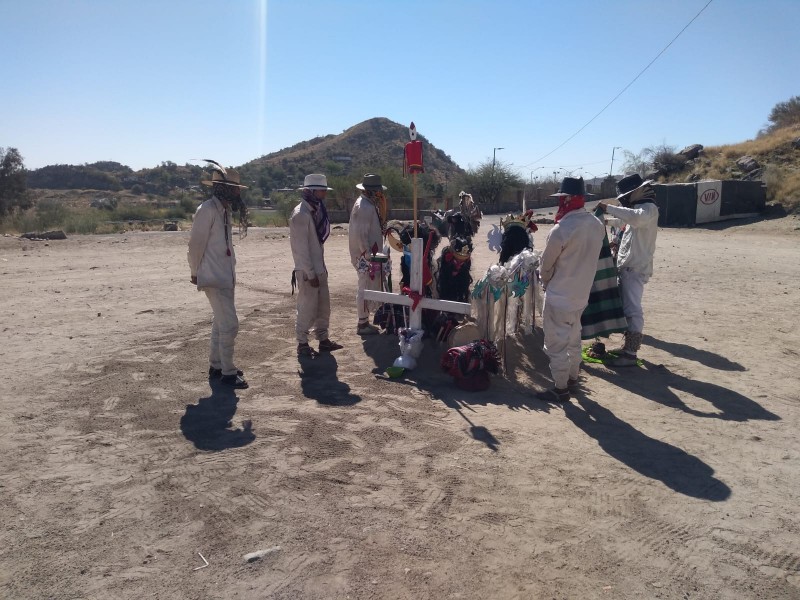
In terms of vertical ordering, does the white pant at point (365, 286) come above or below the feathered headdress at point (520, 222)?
below

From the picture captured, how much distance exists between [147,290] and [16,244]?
11.3 metres

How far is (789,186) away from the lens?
25.0 metres

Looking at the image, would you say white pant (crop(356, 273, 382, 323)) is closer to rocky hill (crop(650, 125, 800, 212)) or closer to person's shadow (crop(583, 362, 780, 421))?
person's shadow (crop(583, 362, 780, 421))

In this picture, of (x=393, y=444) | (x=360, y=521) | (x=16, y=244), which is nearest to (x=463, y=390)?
(x=393, y=444)

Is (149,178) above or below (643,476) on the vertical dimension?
above

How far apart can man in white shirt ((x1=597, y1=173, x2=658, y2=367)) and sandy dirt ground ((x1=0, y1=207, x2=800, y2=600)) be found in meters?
0.33

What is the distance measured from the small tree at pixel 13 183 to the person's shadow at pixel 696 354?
36602 millimetres

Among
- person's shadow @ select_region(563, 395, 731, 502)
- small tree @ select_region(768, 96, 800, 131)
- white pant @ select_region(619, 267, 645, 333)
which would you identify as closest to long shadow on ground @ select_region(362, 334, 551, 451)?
person's shadow @ select_region(563, 395, 731, 502)

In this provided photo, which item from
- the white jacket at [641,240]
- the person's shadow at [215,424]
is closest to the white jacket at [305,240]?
the person's shadow at [215,424]

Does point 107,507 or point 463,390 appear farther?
point 463,390

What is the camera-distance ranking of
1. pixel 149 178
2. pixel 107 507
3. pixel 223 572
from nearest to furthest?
pixel 223 572
pixel 107 507
pixel 149 178

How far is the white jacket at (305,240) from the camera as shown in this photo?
686 centimetres

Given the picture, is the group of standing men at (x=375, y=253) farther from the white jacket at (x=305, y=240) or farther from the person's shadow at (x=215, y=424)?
the person's shadow at (x=215, y=424)

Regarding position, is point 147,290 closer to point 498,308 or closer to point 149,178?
point 498,308
